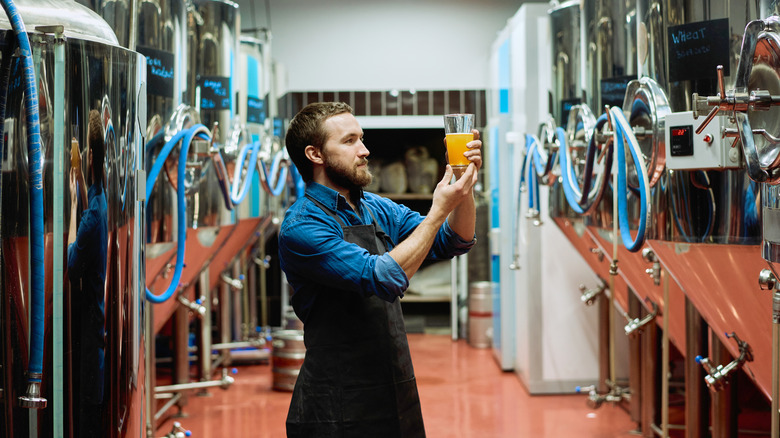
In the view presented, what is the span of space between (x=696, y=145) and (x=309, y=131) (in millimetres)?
1016

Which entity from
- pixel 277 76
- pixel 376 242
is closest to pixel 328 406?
pixel 376 242

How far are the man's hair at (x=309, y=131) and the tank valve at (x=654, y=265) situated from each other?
131 cm

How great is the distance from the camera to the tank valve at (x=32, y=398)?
158 cm

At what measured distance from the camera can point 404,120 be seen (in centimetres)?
708

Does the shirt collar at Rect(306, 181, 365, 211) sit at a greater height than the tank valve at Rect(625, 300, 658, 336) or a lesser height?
greater

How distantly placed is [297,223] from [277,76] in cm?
481

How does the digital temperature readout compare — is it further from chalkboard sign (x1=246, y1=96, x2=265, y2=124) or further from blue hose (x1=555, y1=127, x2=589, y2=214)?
chalkboard sign (x1=246, y1=96, x2=265, y2=124)

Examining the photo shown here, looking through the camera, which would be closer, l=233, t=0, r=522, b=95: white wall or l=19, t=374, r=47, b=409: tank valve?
l=19, t=374, r=47, b=409: tank valve

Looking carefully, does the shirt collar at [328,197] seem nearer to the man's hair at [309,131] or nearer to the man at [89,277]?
the man's hair at [309,131]

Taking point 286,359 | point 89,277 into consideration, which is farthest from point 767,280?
point 286,359

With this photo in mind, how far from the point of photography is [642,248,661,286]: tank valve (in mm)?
2871

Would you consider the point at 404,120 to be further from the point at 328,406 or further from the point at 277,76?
the point at 328,406

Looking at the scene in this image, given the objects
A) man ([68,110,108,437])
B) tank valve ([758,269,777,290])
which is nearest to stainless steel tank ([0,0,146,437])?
man ([68,110,108,437])

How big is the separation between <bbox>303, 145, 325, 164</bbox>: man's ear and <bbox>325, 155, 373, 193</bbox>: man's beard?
0.07 ft
